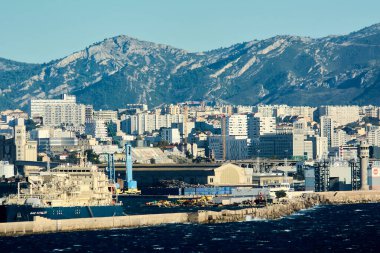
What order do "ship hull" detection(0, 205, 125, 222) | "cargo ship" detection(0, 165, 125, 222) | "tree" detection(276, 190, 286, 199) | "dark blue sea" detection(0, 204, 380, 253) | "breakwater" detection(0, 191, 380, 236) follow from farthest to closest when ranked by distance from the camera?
"tree" detection(276, 190, 286, 199)
"cargo ship" detection(0, 165, 125, 222)
"ship hull" detection(0, 205, 125, 222)
"breakwater" detection(0, 191, 380, 236)
"dark blue sea" detection(0, 204, 380, 253)

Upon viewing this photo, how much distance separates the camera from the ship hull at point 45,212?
10581 cm

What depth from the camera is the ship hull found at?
347 feet

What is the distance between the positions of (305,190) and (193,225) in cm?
7593

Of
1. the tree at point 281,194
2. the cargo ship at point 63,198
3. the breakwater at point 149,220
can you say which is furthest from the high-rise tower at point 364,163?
the cargo ship at point 63,198

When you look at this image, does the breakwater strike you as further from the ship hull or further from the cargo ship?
the cargo ship

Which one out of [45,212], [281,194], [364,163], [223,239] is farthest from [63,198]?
[364,163]

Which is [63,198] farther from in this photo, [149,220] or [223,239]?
[223,239]

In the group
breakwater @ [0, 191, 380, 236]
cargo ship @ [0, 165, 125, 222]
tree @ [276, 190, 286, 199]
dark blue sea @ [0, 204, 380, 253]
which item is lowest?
dark blue sea @ [0, 204, 380, 253]

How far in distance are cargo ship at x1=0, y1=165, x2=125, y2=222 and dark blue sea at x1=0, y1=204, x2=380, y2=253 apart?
4.01 metres

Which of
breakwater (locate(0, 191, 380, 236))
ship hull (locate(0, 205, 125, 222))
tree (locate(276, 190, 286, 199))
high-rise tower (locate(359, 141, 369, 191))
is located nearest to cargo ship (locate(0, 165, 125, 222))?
ship hull (locate(0, 205, 125, 222))

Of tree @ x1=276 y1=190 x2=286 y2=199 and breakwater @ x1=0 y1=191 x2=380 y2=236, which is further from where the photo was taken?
tree @ x1=276 y1=190 x2=286 y2=199

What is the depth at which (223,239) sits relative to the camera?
326ft

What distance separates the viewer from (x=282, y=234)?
346 feet

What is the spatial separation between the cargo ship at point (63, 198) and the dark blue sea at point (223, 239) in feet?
13.1
